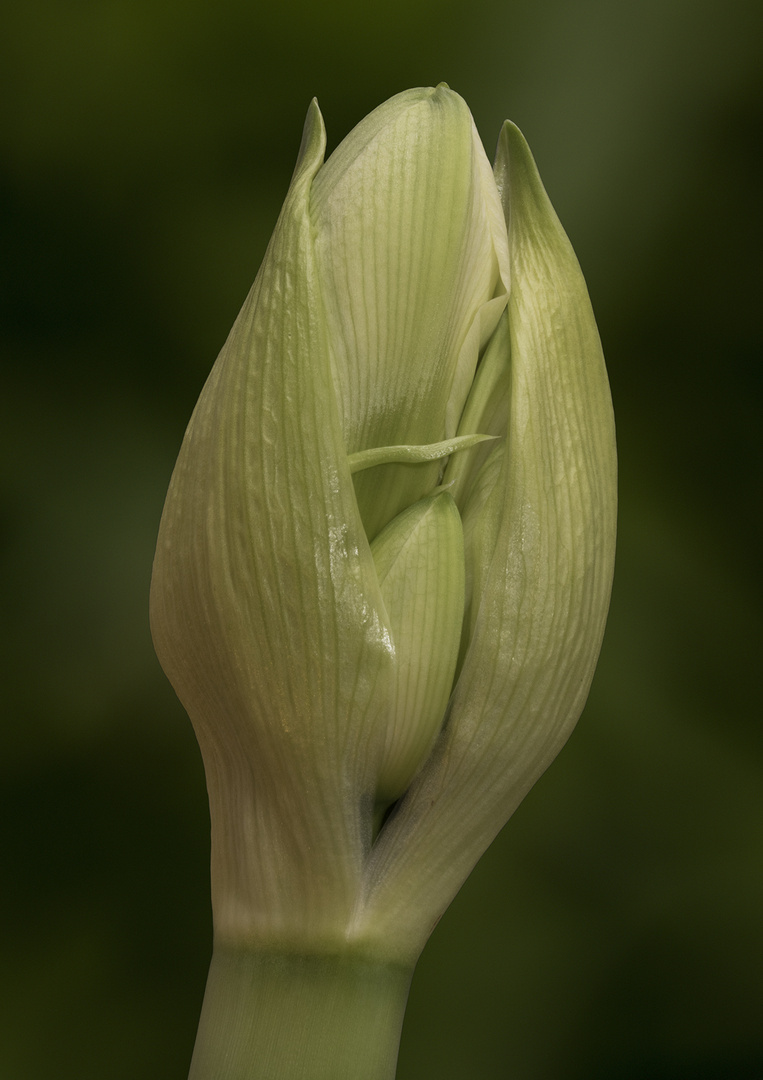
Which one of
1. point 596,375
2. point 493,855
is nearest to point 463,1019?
point 493,855

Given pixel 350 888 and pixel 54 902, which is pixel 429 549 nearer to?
pixel 350 888

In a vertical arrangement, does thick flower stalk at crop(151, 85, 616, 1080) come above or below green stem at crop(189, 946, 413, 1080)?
above

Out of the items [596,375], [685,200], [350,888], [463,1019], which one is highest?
[685,200]

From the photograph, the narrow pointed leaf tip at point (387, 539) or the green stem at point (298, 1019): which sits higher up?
the narrow pointed leaf tip at point (387, 539)

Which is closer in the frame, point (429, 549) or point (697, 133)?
point (429, 549)

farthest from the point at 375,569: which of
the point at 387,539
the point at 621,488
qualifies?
the point at 621,488

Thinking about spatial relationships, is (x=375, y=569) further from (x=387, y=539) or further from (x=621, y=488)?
(x=621, y=488)
